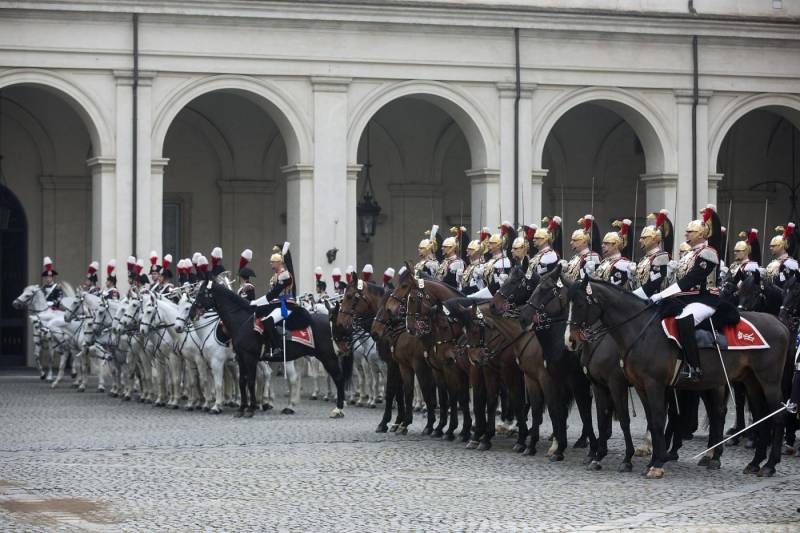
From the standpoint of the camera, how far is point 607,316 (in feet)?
50.4

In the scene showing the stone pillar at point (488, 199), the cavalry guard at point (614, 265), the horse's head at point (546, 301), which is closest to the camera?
the horse's head at point (546, 301)

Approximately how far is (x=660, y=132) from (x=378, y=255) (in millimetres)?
7172

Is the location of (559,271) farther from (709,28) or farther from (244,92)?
(709,28)

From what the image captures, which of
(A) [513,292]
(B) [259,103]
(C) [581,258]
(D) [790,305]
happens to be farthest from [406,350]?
(B) [259,103]

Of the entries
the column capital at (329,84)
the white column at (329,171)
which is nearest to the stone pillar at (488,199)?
the white column at (329,171)

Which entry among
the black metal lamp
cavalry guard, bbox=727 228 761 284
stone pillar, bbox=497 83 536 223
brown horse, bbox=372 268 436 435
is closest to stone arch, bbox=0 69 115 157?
the black metal lamp

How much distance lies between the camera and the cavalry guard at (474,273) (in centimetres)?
2033

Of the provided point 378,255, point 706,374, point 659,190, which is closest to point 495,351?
point 706,374

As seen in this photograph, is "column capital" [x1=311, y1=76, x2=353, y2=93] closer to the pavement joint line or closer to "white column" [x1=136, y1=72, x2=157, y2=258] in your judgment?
"white column" [x1=136, y1=72, x2=157, y2=258]

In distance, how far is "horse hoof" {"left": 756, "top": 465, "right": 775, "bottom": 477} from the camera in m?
15.2

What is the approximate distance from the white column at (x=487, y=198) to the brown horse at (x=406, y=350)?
11.2 metres

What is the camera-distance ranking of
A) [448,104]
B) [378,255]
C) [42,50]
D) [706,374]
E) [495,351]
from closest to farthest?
[706,374]
[495,351]
[42,50]
[448,104]
[378,255]

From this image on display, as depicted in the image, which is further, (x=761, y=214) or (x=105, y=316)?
(x=761, y=214)

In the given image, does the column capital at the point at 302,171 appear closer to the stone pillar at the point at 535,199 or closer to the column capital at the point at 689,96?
the stone pillar at the point at 535,199
